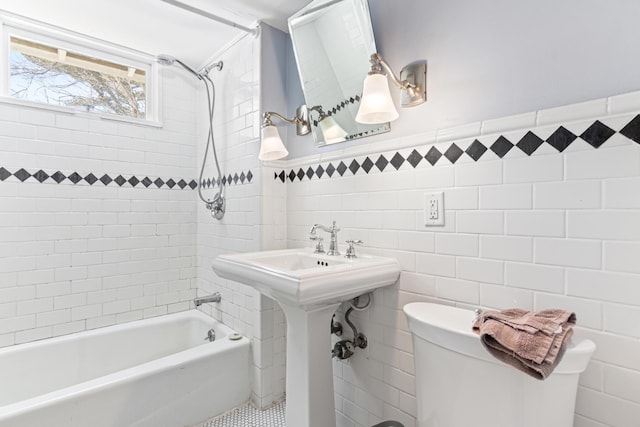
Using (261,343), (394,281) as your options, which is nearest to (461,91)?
(394,281)

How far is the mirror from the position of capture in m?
1.47

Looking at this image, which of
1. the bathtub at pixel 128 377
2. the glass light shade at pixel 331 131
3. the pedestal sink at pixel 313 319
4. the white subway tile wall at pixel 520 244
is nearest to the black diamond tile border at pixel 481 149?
the white subway tile wall at pixel 520 244

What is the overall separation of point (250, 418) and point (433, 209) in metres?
1.51

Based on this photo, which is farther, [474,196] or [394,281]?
[394,281]

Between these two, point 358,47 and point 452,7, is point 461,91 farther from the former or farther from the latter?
point 358,47

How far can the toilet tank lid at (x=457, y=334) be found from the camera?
0.77 m

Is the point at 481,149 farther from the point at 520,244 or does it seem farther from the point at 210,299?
the point at 210,299

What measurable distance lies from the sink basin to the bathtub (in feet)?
2.18

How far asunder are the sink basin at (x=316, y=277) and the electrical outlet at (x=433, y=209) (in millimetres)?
233

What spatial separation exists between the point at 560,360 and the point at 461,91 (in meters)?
0.90

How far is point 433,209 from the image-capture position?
4.05ft

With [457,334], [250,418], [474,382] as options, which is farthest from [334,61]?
[250,418]

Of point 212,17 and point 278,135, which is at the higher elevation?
point 212,17

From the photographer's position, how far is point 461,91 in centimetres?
117
